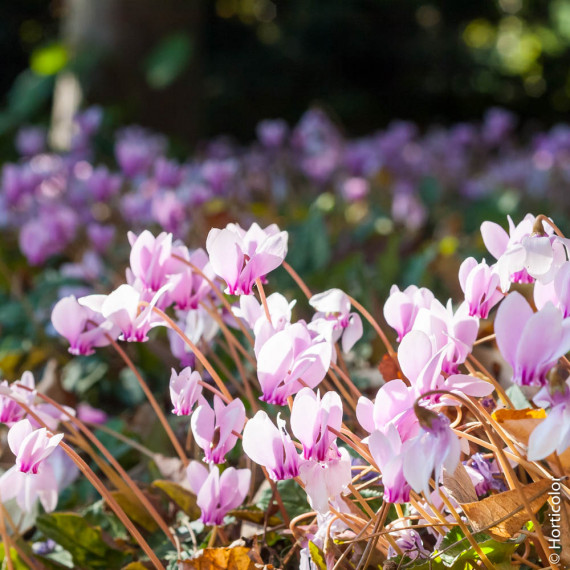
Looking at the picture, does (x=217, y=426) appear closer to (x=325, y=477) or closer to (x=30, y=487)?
(x=325, y=477)

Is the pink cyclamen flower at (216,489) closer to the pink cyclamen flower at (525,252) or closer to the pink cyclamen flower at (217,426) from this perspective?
the pink cyclamen flower at (217,426)

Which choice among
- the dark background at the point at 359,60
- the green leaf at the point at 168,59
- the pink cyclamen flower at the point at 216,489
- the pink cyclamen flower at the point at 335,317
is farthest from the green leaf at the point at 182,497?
the dark background at the point at 359,60

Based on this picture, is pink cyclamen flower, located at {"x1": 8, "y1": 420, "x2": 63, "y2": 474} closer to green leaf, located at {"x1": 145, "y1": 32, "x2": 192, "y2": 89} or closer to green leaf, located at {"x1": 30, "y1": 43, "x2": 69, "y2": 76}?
green leaf, located at {"x1": 145, "y1": 32, "x2": 192, "y2": 89}

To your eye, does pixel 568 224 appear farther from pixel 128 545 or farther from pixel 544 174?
pixel 128 545

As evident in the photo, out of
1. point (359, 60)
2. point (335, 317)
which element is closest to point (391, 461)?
point (335, 317)

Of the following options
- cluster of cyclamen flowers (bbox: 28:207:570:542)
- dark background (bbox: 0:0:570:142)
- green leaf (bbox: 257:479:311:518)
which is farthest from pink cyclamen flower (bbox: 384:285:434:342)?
dark background (bbox: 0:0:570:142)
